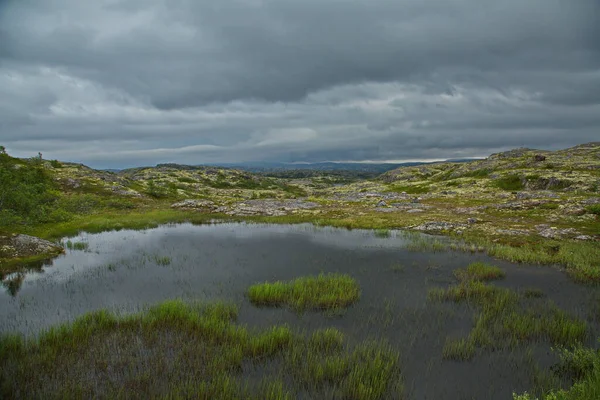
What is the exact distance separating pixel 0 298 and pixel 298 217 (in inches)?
1818

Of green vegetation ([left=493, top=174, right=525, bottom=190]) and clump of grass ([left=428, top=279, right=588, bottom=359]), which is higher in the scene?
green vegetation ([left=493, top=174, right=525, bottom=190])

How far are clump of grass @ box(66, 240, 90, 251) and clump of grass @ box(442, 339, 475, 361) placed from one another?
37.6 m

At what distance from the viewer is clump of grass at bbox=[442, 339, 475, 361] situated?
43.9 ft

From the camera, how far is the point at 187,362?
1237 centimetres

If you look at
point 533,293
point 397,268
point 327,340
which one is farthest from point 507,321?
point 397,268

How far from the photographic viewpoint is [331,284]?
21.4 metres

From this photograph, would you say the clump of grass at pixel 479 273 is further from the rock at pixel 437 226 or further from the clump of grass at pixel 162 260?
the clump of grass at pixel 162 260

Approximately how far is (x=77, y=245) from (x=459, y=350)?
40.3 m

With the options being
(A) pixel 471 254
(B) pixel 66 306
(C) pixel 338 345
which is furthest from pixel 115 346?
(A) pixel 471 254

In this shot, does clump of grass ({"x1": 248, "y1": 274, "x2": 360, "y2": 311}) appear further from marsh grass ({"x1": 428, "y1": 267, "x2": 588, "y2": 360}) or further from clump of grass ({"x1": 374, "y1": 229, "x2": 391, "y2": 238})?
clump of grass ({"x1": 374, "y1": 229, "x2": 391, "y2": 238})

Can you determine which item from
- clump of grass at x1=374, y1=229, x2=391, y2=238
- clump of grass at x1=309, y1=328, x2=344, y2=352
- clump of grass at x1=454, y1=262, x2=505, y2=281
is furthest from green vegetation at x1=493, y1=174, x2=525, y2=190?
clump of grass at x1=309, y1=328, x2=344, y2=352

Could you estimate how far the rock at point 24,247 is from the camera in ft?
96.9

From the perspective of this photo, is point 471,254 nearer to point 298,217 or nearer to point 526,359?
point 526,359

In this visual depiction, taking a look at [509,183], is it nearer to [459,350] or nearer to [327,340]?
[459,350]
